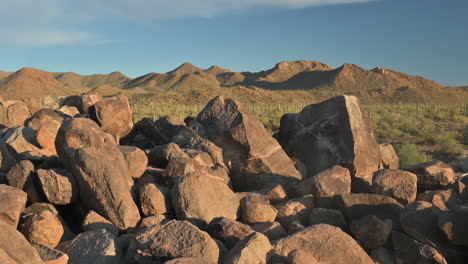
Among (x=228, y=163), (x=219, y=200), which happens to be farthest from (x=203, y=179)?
(x=228, y=163)

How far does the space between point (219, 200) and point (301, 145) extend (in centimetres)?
420

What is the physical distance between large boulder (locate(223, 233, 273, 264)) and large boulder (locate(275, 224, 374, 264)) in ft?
0.87

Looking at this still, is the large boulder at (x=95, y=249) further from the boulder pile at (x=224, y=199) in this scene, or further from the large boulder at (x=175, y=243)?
the large boulder at (x=175, y=243)

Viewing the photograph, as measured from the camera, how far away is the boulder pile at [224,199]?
18.2 feet

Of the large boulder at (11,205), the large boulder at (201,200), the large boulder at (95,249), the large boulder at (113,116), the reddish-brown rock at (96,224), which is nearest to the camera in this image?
the large boulder at (95,249)

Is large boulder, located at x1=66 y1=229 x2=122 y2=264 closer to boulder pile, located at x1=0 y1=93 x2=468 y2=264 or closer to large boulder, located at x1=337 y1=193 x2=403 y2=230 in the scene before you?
boulder pile, located at x1=0 y1=93 x2=468 y2=264

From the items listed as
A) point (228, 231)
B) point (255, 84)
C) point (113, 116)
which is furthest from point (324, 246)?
point (255, 84)

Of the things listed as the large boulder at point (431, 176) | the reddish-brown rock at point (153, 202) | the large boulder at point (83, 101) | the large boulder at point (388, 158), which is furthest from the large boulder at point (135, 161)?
the large boulder at point (388, 158)

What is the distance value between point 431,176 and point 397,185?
1.14m

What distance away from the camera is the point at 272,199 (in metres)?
8.09

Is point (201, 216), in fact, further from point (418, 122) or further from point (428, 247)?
point (418, 122)

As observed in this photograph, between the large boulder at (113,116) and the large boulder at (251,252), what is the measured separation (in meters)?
6.19

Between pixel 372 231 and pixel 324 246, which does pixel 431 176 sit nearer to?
pixel 372 231

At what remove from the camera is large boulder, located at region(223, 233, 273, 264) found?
5172mm
